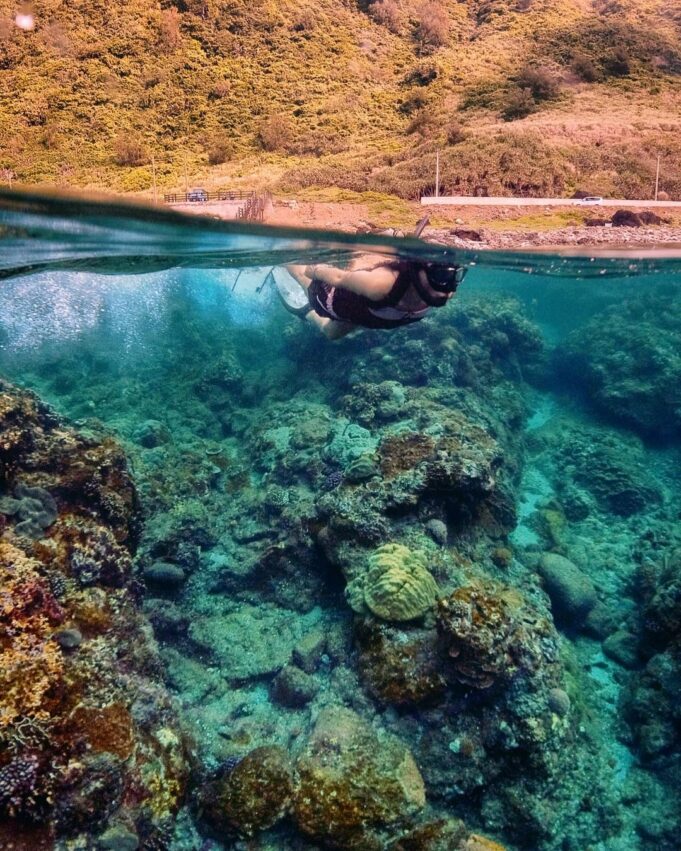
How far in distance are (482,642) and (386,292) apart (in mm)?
4429

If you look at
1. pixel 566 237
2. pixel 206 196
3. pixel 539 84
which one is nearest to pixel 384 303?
pixel 566 237

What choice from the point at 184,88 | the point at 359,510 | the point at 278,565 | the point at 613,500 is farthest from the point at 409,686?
the point at 184,88

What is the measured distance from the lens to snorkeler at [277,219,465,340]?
17.1ft

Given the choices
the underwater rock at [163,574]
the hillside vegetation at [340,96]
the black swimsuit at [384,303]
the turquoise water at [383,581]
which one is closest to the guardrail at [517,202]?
the hillside vegetation at [340,96]

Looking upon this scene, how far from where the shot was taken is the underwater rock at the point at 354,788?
4750 millimetres

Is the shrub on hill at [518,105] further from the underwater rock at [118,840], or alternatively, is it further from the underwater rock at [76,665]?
the underwater rock at [118,840]

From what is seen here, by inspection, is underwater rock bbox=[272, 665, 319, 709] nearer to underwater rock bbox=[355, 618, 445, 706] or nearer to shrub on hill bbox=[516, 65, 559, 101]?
underwater rock bbox=[355, 618, 445, 706]

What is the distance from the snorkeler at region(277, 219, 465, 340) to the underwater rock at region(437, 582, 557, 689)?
12.1 ft

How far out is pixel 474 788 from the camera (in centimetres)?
567

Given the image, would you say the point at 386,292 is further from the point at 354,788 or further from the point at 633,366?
the point at 633,366

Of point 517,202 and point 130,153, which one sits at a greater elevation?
point 130,153

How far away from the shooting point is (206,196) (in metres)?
29.2

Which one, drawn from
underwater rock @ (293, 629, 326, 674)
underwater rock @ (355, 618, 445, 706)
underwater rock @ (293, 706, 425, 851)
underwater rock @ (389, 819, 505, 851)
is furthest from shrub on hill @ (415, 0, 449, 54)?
underwater rock @ (389, 819, 505, 851)

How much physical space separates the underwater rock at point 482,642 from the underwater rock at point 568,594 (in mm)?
3130
